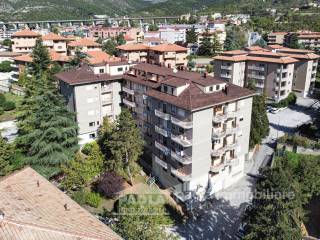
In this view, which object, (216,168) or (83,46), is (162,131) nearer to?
(216,168)

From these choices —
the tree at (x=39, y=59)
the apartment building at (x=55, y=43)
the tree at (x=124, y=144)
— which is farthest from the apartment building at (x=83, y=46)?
the tree at (x=124, y=144)

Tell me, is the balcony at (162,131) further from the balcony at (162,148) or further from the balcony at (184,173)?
the balcony at (184,173)

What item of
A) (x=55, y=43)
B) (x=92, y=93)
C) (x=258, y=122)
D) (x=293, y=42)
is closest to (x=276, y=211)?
(x=258, y=122)

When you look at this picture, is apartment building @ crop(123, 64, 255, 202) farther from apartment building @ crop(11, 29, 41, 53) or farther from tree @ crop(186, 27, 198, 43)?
tree @ crop(186, 27, 198, 43)

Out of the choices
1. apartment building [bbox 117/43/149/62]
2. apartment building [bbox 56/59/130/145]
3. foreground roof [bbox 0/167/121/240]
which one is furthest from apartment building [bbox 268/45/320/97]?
foreground roof [bbox 0/167/121/240]

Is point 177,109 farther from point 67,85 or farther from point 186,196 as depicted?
point 67,85
